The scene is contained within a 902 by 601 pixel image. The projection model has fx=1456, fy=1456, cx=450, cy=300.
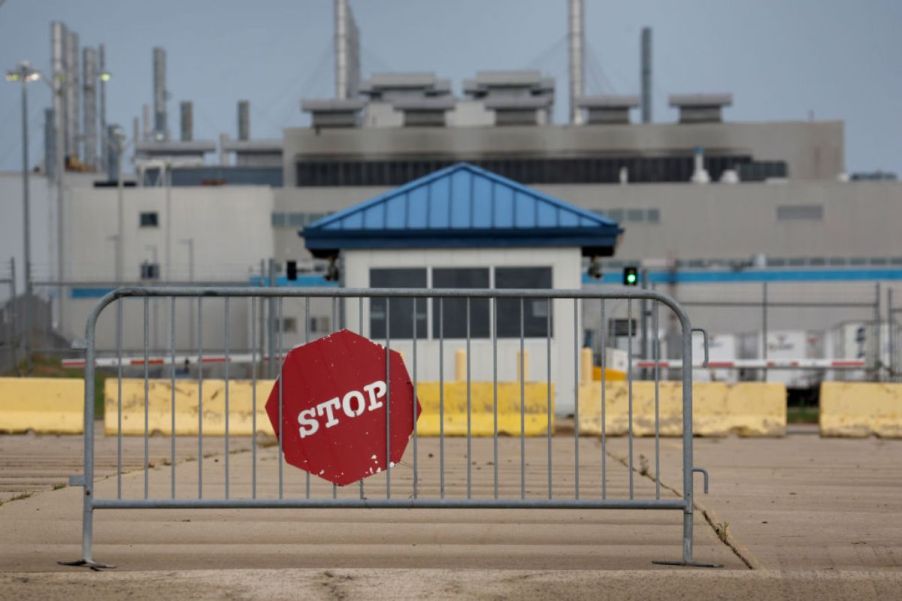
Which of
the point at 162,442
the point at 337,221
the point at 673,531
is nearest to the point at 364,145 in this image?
the point at 337,221

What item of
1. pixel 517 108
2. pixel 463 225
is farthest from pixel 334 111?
pixel 463 225

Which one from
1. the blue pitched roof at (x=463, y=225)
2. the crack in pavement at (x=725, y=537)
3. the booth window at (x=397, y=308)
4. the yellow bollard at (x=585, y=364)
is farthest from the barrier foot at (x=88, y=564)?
the yellow bollard at (x=585, y=364)

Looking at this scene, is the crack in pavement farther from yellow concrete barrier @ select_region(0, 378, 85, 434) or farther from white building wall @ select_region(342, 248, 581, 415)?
white building wall @ select_region(342, 248, 581, 415)

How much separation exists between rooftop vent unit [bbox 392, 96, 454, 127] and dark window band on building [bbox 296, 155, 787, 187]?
2698mm

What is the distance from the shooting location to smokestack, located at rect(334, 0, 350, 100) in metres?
104

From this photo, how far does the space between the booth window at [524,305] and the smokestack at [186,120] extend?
361ft

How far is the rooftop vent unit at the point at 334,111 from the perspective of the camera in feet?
282

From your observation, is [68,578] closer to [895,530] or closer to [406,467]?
[895,530]

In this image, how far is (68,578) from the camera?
6.73 metres

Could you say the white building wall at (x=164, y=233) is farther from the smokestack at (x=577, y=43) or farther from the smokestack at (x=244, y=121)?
the smokestack at (x=244, y=121)

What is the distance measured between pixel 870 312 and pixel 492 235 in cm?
3584

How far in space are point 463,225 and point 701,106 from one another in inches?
2681

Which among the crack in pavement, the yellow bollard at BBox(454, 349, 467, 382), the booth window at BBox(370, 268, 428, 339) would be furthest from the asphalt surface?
the booth window at BBox(370, 268, 428, 339)

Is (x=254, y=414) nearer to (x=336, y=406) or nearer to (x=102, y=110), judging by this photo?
(x=336, y=406)
